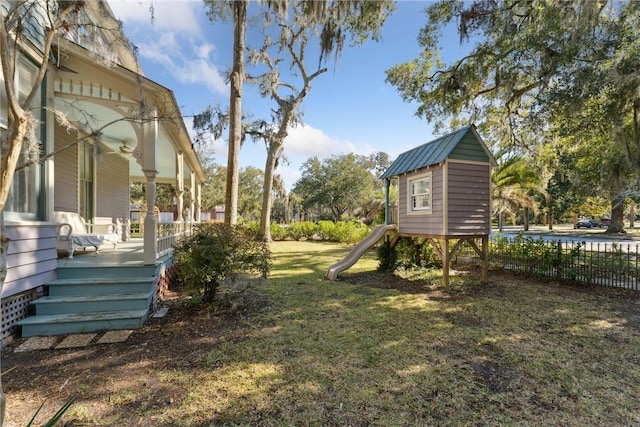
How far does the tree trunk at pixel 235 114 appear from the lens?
28.3 feet

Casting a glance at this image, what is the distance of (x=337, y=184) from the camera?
31641 mm

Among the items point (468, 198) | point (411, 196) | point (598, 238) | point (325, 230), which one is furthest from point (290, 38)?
point (598, 238)

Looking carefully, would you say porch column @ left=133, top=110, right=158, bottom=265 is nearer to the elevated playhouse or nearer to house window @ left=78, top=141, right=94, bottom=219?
house window @ left=78, top=141, right=94, bottom=219

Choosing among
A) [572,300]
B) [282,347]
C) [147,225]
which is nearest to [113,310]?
[147,225]

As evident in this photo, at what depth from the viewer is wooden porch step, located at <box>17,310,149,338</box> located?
386 centimetres

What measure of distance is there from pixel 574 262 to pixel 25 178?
423 inches

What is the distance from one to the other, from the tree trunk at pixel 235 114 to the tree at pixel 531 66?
5.80m

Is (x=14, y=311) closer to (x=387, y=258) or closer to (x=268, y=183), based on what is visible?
(x=387, y=258)

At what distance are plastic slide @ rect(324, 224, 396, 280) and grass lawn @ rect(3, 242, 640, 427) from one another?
2455 mm

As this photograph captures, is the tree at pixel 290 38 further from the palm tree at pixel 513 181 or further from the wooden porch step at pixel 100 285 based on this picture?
the palm tree at pixel 513 181

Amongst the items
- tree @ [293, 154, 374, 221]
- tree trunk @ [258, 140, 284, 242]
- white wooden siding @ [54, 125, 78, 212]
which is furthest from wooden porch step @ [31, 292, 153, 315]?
tree @ [293, 154, 374, 221]

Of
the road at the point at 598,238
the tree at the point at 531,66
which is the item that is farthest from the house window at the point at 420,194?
the road at the point at 598,238

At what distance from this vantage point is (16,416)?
2.45 m

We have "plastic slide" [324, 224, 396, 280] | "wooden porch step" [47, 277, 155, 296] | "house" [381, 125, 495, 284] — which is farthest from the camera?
"plastic slide" [324, 224, 396, 280]
